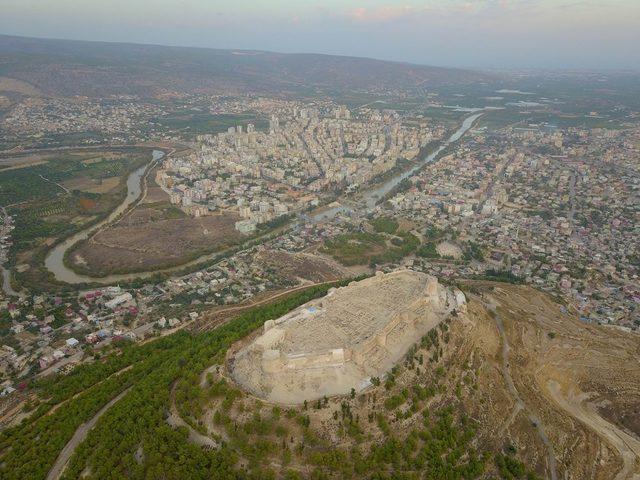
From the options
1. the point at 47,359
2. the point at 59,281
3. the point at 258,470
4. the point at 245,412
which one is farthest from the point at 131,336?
the point at 258,470

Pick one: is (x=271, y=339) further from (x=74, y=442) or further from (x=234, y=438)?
(x=74, y=442)

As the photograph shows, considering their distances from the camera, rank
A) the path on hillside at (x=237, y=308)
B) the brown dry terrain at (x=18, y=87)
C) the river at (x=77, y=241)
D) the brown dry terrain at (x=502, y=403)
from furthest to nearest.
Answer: the brown dry terrain at (x=18, y=87) < the river at (x=77, y=241) < the path on hillside at (x=237, y=308) < the brown dry terrain at (x=502, y=403)

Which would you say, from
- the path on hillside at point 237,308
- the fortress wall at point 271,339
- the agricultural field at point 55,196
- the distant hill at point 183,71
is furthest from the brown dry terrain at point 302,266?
the distant hill at point 183,71

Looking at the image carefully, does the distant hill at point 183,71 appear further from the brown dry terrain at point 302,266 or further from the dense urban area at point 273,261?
the brown dry terrain at point 302,266

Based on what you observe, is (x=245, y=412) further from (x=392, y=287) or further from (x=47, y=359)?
(x=47, y=359)

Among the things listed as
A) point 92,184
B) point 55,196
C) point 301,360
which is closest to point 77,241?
point 55,196

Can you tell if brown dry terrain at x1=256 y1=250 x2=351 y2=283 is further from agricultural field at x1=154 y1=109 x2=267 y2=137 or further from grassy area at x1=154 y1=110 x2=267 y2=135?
grassy area at x1=154 y1=110 x2=267 y2=135
